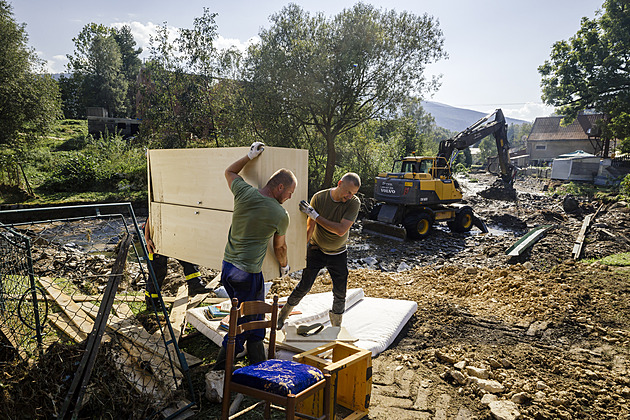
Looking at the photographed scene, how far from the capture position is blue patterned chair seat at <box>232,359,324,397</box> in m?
2.18

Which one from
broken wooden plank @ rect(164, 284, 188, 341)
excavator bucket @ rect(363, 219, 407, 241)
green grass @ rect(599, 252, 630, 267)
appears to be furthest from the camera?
excavator bucket @ rect(363, 219, 407, 241)

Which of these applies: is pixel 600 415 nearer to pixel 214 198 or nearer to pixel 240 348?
pixel 240 348

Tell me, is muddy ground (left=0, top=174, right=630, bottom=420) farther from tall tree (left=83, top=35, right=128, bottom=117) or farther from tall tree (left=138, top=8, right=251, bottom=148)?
tall tree (left=83, top=35, right=128, bottom=117)

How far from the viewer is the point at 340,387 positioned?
3.04 meters

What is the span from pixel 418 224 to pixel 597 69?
2095cm

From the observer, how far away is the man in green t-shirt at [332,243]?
405 centimetres

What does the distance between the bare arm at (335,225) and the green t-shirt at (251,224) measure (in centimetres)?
71

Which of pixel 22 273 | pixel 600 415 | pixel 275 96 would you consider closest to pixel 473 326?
pixel 600 415

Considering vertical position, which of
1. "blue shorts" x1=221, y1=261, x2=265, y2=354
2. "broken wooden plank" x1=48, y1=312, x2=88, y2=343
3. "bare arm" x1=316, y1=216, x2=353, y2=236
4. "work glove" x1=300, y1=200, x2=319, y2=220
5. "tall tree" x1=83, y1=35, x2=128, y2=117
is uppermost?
"tall tree" x1=83, y1=35, x2=128, y2=117

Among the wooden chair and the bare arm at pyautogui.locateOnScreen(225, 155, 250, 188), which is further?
the bare arm at pyautogui.locateOnScreen(225, 155, 250, 188)

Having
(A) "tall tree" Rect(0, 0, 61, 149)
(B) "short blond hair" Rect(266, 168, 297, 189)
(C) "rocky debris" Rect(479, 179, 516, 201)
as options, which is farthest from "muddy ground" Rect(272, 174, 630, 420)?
(A) "tall tree" Rect(0, 0, 61, 149)

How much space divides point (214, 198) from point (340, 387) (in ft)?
6.97

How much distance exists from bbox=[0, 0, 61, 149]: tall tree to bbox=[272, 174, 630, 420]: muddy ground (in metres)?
17.7

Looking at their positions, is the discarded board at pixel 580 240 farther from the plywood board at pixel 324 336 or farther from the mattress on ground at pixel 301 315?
the plywood board at pixel 324 336
